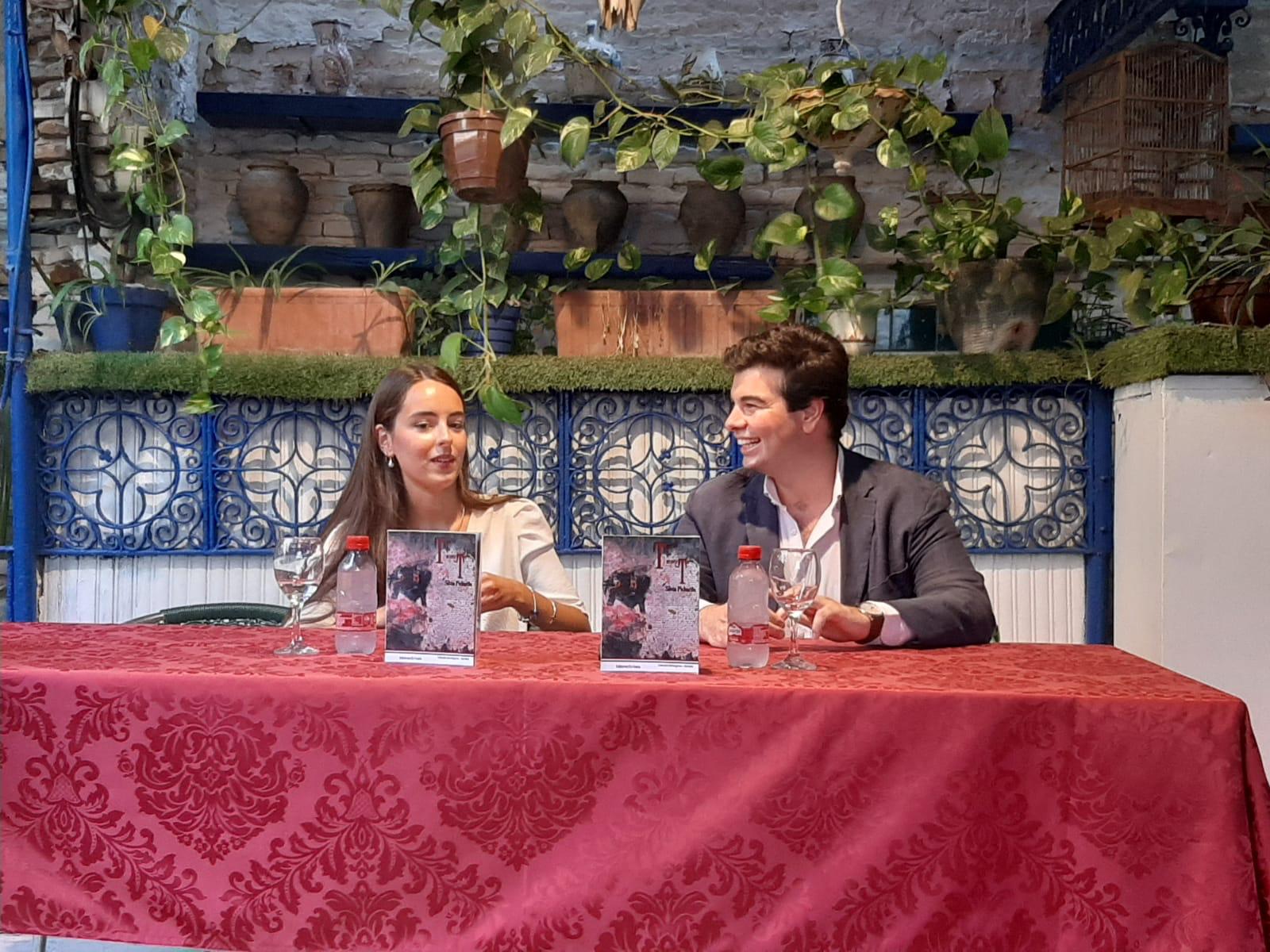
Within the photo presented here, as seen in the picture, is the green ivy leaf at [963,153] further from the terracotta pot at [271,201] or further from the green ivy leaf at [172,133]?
the terracotta pot at [271,201]

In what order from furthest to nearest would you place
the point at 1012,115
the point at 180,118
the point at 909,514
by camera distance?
the point at 1012,115 → the point at 180,118 → the point at 909,514

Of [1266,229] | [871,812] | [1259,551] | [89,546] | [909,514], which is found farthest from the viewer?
[89,546]

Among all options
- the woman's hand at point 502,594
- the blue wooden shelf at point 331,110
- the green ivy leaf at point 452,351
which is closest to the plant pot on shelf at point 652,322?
the green ivy leaf at point 452,351

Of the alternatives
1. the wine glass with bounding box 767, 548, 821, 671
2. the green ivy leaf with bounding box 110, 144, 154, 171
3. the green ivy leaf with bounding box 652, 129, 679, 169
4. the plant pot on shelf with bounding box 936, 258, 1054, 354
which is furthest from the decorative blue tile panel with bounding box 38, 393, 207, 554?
the wine glass with bounding box 767, 548, 821, 671

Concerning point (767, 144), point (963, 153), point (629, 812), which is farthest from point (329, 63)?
point (629, 812)

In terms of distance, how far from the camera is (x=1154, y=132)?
13.6ft

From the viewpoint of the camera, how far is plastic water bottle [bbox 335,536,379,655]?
177cm

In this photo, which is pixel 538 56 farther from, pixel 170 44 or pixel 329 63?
pixel 329 63

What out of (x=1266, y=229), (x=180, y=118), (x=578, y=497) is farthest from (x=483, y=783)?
(x=180, y=118)

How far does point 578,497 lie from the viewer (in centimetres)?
368

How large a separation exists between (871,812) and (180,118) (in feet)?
13.4

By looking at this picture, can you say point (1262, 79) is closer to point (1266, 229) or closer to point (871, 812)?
point (1266, 229)

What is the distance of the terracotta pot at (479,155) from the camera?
341 cm

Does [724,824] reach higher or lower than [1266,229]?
lower
